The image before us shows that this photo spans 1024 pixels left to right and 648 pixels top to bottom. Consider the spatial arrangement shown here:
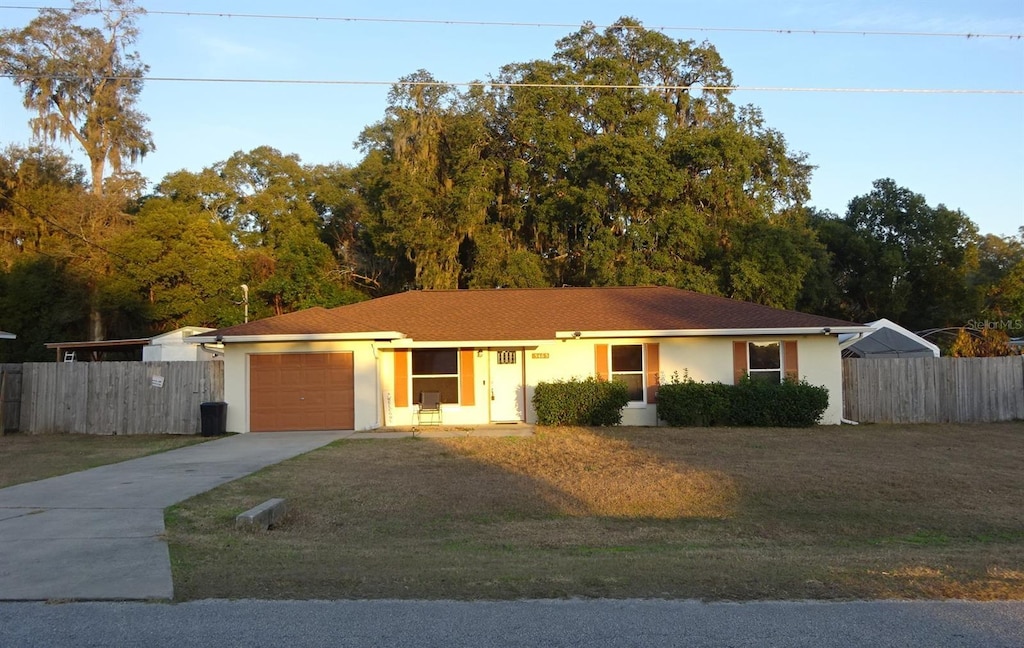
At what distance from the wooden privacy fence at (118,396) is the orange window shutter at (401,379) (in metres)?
4.29

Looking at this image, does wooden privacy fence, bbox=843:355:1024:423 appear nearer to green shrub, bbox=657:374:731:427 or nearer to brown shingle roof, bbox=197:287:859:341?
brown shingle roof, bbox=197:287:859:341

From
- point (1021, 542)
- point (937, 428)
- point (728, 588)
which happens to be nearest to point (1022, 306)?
point (937, 428)

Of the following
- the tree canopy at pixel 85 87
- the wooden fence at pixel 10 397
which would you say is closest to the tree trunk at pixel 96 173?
the tree canopy at pixel 85 87

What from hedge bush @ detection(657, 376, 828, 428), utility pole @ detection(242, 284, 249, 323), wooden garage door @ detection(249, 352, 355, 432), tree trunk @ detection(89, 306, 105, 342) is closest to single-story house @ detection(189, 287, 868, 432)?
wooden garage door @ detection(249, 352, 355, 432)

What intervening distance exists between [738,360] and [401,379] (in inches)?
341

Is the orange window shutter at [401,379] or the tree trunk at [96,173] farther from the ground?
the tree trunk at [96,173]

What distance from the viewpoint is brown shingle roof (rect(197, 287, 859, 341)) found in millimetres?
21453

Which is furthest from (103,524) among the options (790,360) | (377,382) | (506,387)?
(790,360)

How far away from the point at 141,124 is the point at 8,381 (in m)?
25.0

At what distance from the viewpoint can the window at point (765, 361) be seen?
22.0m

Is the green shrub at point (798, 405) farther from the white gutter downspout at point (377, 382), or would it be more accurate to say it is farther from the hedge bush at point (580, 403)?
the white gutter downspout at point (377, 382)

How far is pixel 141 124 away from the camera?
43.4 metres

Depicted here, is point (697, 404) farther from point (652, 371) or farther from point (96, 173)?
point (96, 173)

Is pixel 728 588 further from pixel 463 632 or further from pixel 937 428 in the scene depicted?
pixel 937 428
